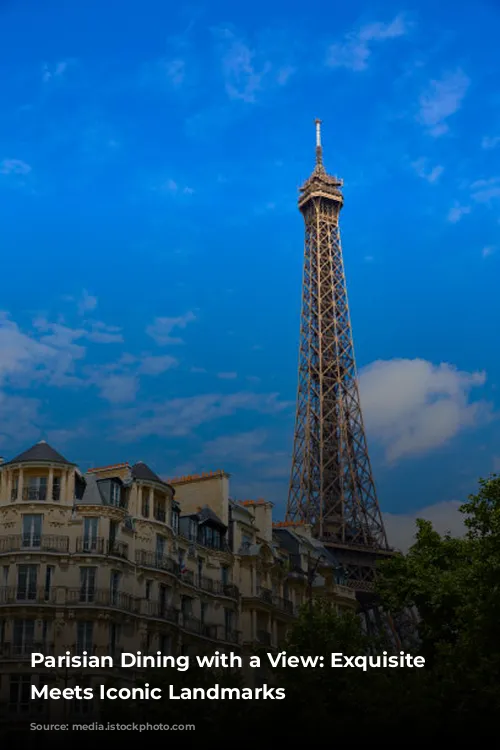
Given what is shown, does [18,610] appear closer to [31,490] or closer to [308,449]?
[31,490]

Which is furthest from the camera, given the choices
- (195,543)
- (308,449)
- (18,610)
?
(308,449)

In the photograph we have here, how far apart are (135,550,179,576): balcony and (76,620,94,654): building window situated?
4156mm

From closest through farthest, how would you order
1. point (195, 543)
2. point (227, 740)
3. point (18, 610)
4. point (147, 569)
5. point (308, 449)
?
point (227, 740) → point (18, 610) → point (147, 569) → point (195, 543) → point (308, 449)

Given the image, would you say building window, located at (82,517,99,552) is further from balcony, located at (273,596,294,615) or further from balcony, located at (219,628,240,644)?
balcony, located at (273,596,294,615)

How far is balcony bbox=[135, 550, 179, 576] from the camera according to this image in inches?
2185

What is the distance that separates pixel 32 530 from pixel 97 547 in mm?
3095

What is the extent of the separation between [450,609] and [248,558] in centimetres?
1139

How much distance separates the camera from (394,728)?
42.1 m

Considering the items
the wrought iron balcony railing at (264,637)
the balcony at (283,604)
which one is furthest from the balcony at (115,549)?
the balcony at (283,604)

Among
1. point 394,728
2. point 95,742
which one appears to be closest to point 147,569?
point 95,742

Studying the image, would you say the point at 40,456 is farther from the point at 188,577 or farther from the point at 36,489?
the point at 188,577

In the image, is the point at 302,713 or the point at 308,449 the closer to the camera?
the point at 302,713

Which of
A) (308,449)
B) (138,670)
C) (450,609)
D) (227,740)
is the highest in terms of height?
(308,449)

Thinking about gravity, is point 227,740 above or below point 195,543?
below
